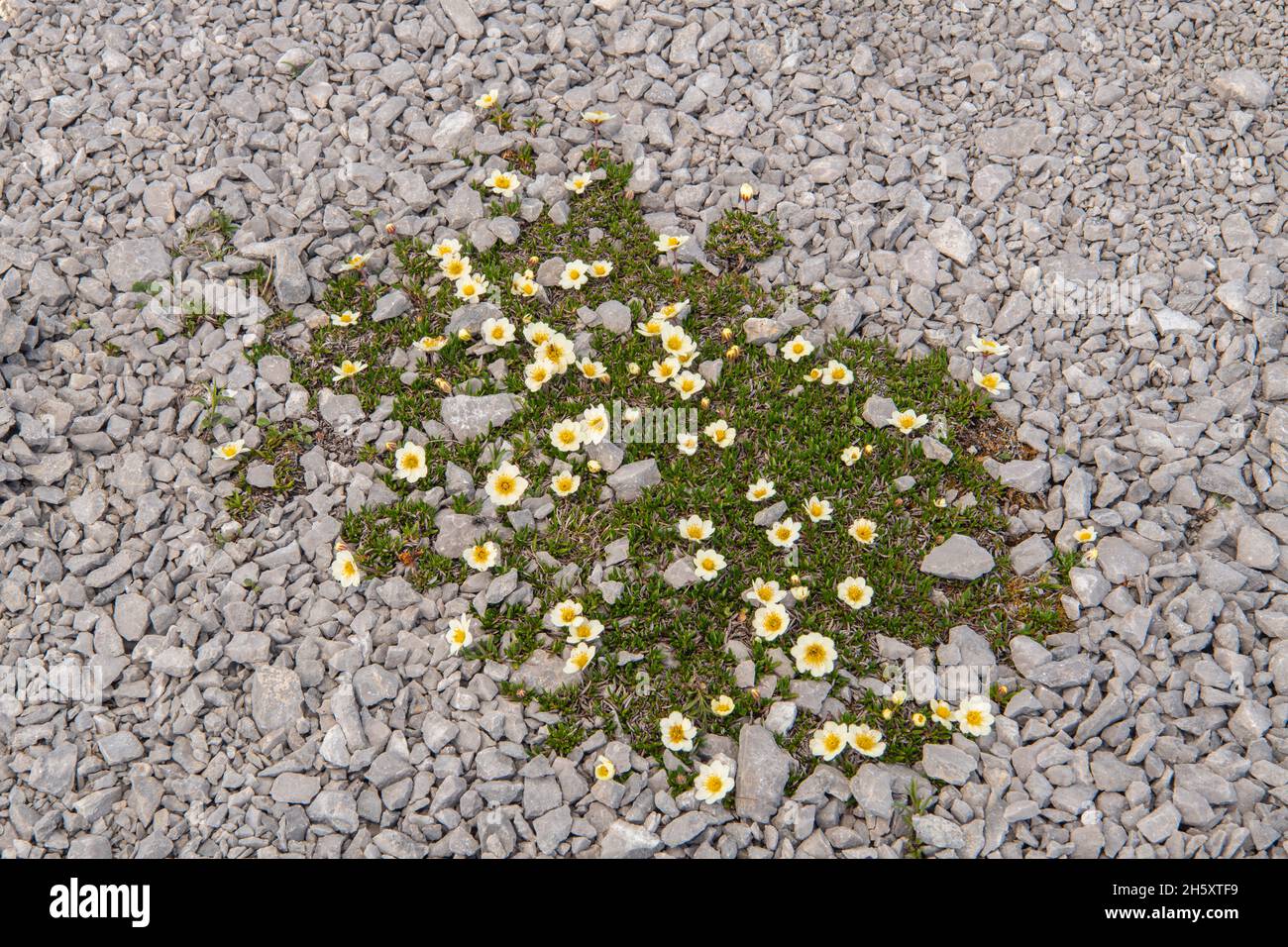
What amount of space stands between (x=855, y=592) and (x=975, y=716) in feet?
2.27

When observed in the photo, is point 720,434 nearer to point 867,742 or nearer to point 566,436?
point 566,436

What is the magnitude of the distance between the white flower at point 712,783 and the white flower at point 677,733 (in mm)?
115

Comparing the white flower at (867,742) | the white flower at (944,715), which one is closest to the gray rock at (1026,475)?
the white flower at (944,715)

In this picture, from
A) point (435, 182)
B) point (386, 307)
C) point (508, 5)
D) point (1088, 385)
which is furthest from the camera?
point (508, 5)

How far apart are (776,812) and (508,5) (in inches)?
203

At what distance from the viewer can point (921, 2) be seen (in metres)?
6.34

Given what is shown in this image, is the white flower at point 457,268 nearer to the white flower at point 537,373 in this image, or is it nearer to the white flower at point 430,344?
the white flower at point 430,344

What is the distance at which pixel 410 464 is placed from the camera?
4.49 meters

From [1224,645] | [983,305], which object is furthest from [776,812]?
[983,305]

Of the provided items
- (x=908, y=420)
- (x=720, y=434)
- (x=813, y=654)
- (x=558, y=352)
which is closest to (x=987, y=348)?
(x=908, y=420)

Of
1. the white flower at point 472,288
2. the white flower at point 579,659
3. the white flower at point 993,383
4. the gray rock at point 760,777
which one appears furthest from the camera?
the white flower at point 472,288

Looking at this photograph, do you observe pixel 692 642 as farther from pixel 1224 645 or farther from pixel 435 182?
pixel 435 182

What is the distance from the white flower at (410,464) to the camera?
4.46 metres

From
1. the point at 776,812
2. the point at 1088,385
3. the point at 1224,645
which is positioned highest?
the point at 1088,385
